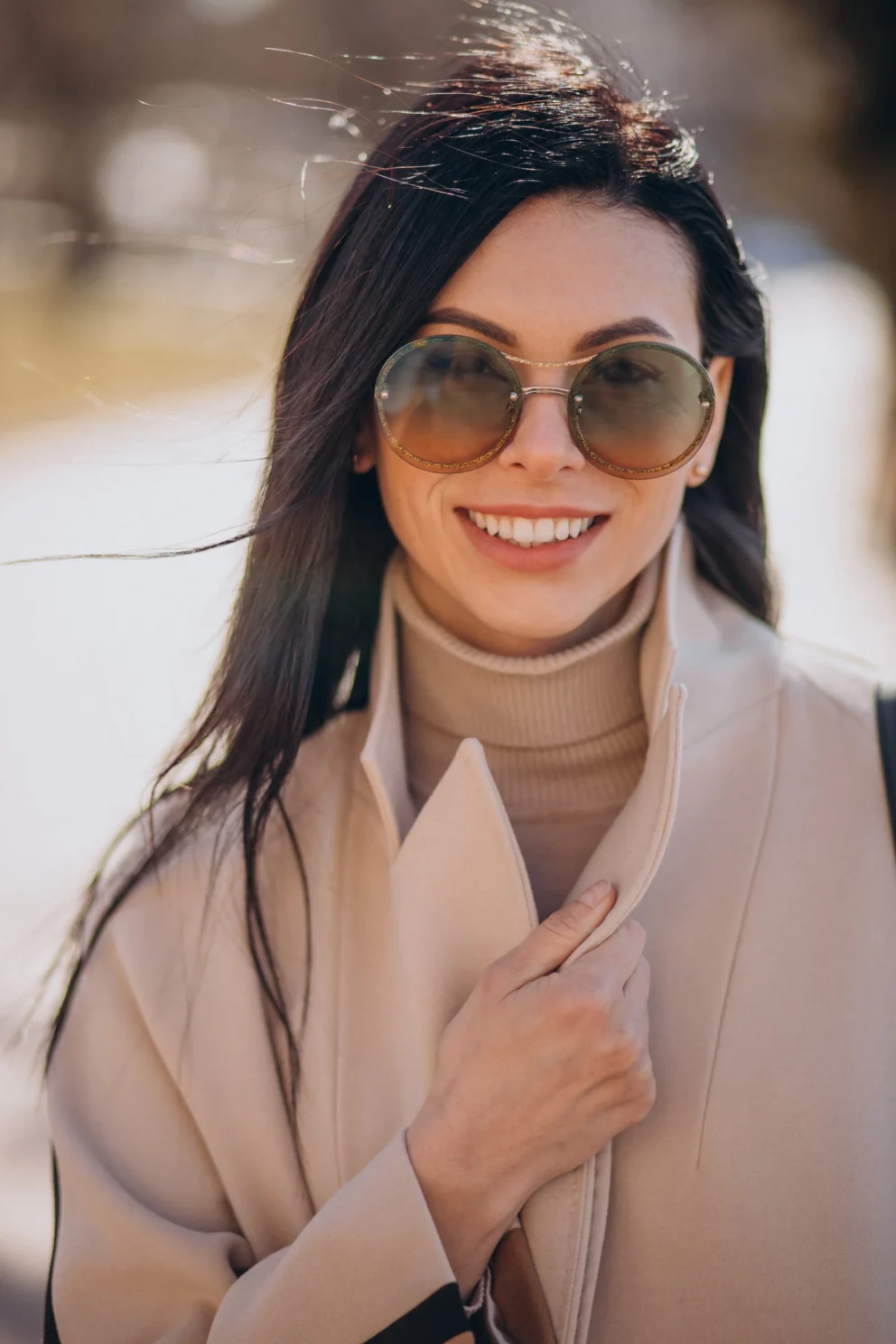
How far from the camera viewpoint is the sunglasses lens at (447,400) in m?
1.84

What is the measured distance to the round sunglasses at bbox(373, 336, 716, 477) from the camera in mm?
1832

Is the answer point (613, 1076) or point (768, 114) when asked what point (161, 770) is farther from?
point (768, 114)

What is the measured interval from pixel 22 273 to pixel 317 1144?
12.2 metres

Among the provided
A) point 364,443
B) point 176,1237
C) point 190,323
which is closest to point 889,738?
point 364,443

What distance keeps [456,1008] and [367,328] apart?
105 cm

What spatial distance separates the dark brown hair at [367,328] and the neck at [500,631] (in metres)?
0.16

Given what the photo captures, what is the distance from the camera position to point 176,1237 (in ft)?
6.03

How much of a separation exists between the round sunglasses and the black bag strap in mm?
536

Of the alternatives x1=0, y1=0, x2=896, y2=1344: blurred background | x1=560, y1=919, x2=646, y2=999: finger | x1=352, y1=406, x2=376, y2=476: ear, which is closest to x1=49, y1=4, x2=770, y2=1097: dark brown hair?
x1=352, y1=406, x2=376, y2=476: ear

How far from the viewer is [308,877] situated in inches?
83.1

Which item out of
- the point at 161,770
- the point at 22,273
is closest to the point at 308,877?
the point at 161,770

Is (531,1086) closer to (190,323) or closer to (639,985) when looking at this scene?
(639,985)

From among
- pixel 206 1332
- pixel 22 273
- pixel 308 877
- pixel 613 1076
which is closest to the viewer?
pixel 613 1076

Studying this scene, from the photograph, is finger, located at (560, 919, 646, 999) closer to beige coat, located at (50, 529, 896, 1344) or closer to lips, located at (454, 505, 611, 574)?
beige coat, located at (50, 529, 896, 1344)
